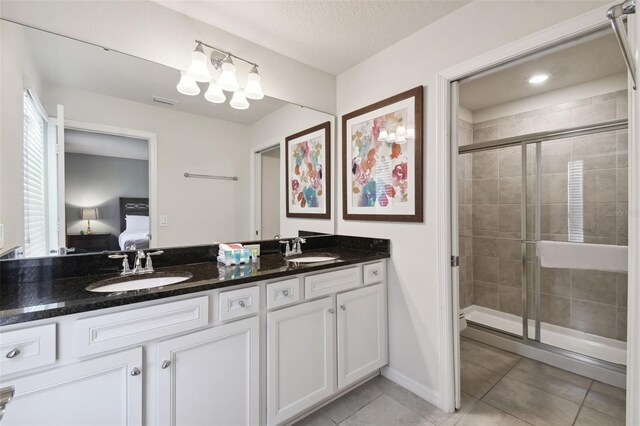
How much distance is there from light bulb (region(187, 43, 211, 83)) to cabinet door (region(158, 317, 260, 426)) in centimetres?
135

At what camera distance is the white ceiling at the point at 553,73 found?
2.01m

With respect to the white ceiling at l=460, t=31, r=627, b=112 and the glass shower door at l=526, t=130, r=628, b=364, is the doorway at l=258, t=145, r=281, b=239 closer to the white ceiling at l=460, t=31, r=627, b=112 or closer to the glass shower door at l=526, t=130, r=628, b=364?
the white ceiling at l=460, t=31, r=627, b=112

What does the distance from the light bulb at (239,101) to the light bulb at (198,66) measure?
0.83ft

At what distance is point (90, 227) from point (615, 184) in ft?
12.5

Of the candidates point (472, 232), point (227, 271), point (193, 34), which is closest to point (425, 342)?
point (227, 271)

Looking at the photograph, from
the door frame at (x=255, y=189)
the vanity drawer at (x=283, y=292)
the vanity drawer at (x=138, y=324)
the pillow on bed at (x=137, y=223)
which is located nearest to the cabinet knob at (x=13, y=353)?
the vanity drawer at (x=138, y=324)

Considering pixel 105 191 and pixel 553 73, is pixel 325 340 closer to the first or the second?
pixel 105 191

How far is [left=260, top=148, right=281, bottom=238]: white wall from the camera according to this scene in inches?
83.2

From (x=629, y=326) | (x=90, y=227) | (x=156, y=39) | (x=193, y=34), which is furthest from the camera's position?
(x=193, y=34)

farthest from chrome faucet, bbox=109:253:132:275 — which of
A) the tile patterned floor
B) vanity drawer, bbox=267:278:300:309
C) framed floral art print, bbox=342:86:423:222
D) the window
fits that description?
framed floral art print, bbox=342:86:423:222

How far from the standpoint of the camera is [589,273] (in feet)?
8.36

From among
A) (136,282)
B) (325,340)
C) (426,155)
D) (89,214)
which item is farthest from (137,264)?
(426,155)

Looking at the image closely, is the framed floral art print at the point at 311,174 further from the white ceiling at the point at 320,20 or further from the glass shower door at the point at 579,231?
the glass shower door at the point at 579,231

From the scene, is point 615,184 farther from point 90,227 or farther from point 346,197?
point 90,227
